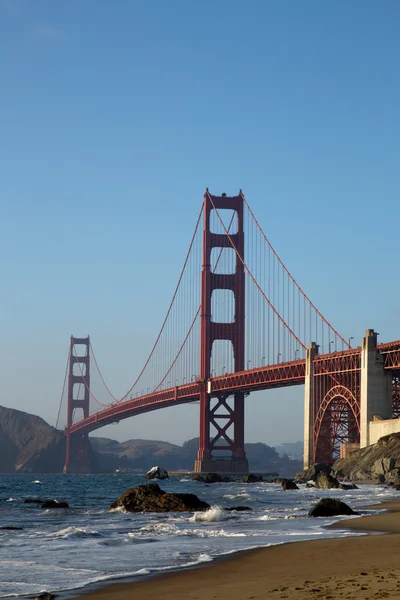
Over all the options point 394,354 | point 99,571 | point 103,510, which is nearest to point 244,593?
point 99,571

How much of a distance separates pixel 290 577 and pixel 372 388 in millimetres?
61584

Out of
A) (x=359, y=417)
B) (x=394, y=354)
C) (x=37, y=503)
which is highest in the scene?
(x=394, y=354)

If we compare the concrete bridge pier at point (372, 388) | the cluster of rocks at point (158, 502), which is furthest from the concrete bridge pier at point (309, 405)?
the cluster of rocks at point (158, 502)

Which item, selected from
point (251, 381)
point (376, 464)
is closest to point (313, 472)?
point (376, 464)

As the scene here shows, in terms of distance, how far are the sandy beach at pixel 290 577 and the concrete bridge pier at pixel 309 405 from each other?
65.3 metres

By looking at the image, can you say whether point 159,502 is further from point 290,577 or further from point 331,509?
point 290,577

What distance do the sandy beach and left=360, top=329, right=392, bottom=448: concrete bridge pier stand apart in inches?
2182

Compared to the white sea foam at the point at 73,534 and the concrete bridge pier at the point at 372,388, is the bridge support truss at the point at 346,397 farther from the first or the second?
the white sea foam at the point at 73,534

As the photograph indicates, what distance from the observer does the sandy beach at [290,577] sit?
14078mm

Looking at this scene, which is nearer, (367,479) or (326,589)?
(326,589)

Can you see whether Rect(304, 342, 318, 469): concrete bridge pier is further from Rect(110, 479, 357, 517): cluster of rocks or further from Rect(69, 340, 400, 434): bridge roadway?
Rect(110, 479, 357, 517): cluster of rocks

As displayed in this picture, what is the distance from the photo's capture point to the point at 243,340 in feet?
364

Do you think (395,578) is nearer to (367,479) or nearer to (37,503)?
(37,503)

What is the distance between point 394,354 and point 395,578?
6229cm
